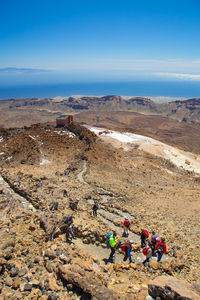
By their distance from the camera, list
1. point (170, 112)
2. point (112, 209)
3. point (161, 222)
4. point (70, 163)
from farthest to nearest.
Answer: point (170, 112) < point (70, 163) < point (112, 209) < point (161, 222)

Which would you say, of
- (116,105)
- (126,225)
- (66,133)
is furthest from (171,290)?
(116,105)

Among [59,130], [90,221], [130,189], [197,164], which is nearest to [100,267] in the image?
[90,221]

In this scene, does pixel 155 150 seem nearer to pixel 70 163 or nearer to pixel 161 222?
pixel 70 163

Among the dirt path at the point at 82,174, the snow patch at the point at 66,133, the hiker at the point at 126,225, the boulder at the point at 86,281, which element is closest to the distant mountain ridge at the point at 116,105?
the snow patch at the point at 66,133

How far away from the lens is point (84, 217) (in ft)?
40.6

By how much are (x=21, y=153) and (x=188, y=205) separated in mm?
18102

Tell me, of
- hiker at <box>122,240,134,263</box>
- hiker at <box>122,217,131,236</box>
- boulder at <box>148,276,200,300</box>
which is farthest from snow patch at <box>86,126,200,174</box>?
→ boulder at <box>148,276,200,300</box>

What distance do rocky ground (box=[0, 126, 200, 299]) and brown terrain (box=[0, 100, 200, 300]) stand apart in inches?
1.2

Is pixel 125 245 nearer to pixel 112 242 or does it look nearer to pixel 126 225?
pixel 112 242

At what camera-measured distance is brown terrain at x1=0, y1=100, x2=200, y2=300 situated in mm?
6488

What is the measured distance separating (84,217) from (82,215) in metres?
0.25

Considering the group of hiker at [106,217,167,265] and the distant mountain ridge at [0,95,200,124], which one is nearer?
the group of hiker at [106,217,167,265]

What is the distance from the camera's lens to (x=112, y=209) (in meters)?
14.9

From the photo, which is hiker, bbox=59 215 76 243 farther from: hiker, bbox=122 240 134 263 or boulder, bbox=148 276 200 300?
boulder, bbox=148 276 200 300
